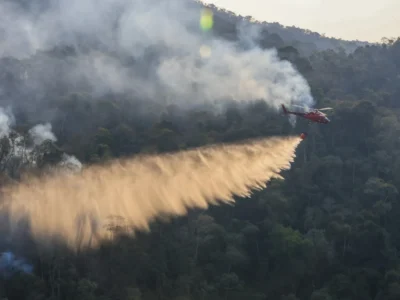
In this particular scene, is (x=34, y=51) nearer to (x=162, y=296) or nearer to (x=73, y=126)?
(x=73, y=126)

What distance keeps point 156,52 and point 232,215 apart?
5311cm

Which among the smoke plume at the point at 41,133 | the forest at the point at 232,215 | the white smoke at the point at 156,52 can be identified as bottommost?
the forest at the point at 232,215

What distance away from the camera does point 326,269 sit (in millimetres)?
57469

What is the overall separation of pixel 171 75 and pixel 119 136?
1088 inches

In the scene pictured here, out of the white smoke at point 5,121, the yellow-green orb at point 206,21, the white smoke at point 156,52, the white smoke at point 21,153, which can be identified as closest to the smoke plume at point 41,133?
the white smoke at point 21,153

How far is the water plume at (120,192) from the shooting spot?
44812mm

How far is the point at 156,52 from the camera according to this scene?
105 metres

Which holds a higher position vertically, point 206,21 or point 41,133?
point 206,21

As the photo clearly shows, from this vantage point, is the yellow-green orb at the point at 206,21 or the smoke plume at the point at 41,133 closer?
the smoke plume at the point at 41,133

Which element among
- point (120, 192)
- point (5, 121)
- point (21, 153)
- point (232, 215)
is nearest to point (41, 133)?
point (5, 121)

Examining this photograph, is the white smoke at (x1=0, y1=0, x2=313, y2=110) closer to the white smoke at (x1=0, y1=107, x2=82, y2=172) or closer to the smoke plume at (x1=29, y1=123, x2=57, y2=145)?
the smoke plume at (x1=29, y1=123, x2=57, y2=145)

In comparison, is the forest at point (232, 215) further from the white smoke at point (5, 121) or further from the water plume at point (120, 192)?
the water plume at point (120, 192)

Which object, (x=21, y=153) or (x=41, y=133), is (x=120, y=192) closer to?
(x=21, y=153)

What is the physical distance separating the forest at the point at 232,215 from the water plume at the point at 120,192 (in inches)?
76.2
